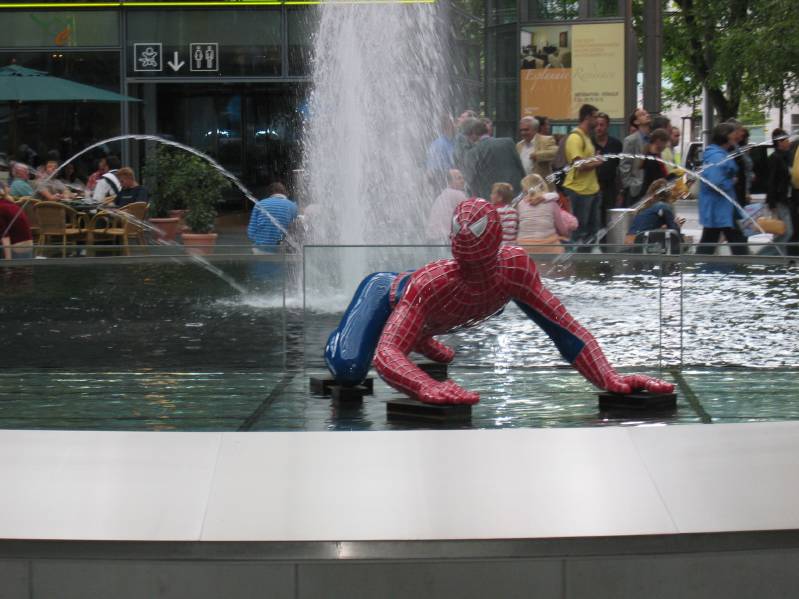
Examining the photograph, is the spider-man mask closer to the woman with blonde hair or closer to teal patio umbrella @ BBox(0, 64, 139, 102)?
the woman with blonde hair

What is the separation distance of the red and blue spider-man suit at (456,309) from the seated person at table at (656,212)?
6.26 metres

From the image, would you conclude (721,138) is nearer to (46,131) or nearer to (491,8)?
(491,8)

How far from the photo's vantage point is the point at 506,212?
10.1m

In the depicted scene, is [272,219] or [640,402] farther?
[272,219]

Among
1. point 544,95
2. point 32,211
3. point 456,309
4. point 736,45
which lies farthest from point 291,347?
point 736,45

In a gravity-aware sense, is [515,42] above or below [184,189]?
above

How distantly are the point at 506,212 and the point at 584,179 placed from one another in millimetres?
4132

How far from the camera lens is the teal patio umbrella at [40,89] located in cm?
2088

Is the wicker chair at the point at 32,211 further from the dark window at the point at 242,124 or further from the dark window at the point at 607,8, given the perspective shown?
the dark window at the point at 607,8

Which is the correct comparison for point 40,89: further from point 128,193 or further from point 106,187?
point 128,193

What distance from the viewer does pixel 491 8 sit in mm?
22781

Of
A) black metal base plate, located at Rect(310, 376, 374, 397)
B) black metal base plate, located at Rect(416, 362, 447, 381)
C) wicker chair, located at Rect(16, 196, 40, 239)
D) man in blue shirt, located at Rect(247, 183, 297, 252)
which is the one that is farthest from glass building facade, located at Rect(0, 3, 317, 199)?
black metal base plate, located at Rect(310, 376, 374, 397)

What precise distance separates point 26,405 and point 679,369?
3252 mm

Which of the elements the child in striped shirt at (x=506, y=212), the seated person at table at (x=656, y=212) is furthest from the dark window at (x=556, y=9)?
the child in striped shirt at (x=506, y=212)
